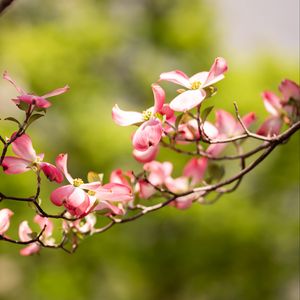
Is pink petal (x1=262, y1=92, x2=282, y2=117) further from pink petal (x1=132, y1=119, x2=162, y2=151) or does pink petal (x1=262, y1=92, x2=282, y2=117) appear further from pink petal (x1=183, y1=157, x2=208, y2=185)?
pink petal (x1=132, y1=119, x2=162, y2=151)

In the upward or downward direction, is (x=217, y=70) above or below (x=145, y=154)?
above

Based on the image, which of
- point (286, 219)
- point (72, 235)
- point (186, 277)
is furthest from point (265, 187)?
point (72, 235)

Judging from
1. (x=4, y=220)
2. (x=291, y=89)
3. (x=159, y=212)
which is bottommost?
(x=159, y=212)

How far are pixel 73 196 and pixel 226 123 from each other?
1.34 ft

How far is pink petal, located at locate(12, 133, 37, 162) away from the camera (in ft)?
2.49

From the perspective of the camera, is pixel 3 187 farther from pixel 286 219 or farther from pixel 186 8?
pixel 186 8

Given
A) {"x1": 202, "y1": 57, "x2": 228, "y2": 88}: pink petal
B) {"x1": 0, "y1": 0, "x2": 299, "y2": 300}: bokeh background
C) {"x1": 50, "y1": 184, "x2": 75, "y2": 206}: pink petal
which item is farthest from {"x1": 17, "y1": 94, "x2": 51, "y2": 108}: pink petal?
{"x1": 0, "y1": 0, "x2": 299, "y2": 300}: bokeh background

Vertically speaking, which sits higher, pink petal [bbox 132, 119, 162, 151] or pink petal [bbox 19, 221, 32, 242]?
pink petal [bbox 132, 119, 162, 151]

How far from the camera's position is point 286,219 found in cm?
659

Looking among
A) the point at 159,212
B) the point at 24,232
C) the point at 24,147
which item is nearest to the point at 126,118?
the point at 24,147

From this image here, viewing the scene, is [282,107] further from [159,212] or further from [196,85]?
[159,212]

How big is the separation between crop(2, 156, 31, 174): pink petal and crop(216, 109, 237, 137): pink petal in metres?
0.41

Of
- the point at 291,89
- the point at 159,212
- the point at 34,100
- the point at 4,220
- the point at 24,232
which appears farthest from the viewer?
the point at 159,212

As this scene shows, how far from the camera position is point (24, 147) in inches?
30.0
